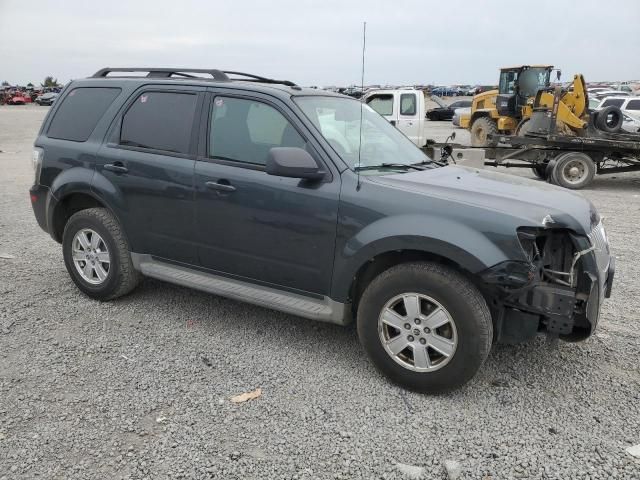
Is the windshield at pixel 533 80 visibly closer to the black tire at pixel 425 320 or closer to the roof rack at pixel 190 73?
the roof rack at pixel 190 73

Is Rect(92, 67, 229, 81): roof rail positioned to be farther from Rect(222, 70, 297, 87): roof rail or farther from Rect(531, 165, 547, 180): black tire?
Rect(531, 165, 547, 180): black tire

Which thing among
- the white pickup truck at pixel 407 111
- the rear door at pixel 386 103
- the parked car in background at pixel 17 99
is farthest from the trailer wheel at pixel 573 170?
the parked car in background at pixel 17 99

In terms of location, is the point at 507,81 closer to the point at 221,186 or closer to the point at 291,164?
the point at 221,186

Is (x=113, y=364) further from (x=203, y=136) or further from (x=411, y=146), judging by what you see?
(x=411, y=146)

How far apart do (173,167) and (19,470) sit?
2202 mm

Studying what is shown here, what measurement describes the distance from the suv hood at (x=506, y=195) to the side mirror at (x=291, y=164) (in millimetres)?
400

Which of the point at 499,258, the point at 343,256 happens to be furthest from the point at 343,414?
the point at 499,258

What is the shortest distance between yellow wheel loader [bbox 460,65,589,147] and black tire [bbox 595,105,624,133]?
0.38 metres

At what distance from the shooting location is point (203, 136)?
13.0ft

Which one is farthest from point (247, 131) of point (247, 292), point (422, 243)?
point (422, 243)

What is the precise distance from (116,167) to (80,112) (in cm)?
82

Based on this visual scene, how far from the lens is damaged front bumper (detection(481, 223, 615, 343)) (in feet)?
9.71

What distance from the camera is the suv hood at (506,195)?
3053 mm

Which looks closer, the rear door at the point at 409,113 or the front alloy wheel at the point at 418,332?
the front alloy wheel at the point at 418,332
